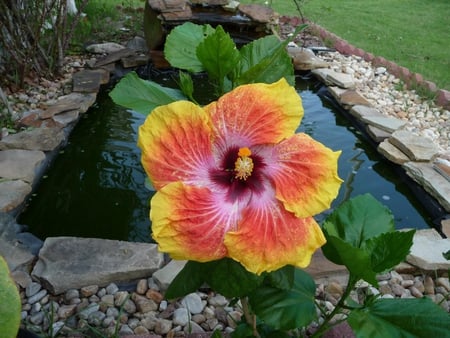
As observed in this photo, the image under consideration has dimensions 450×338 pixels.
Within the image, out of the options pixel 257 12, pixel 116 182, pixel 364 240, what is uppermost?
pixel 364 240

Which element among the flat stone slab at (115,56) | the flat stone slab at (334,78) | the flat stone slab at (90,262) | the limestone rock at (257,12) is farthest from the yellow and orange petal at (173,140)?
the limestone rock at (257,12)

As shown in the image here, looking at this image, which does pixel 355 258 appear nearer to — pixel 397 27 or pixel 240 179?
pixel 240 179

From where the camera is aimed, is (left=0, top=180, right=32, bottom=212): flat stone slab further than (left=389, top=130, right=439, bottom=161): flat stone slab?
No

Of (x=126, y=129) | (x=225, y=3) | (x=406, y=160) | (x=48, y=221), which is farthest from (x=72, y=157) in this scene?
(x=225, y=3)

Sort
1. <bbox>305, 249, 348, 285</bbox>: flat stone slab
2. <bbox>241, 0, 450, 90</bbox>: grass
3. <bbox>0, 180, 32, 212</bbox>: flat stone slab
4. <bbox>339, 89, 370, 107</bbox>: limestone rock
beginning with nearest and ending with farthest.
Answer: <bbox>305, 249, 348, 285</bbox>: flat stone slab
<bbox>0, 180, 32, 212</bbox>: flat stone slab
<bbox>339, 89, 370, 107</bbox>: limestone rock
<bbox>241, 0, 450, 90</bbox>: grass

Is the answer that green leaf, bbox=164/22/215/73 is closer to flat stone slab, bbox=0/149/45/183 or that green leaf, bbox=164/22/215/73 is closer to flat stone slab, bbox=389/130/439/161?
flat stone slab, bbox=0/149/45/183

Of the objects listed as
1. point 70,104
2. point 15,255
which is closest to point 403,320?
point 15,255

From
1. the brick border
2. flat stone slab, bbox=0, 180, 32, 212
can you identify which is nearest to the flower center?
flat stone slab, bbox=0, 180, 32, 212

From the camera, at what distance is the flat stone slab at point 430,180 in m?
2.83

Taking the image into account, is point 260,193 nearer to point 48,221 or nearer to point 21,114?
point 48,221

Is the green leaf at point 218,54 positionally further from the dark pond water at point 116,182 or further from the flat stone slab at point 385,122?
the flat stone slab at point 385,122

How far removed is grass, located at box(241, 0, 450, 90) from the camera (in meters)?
5.51

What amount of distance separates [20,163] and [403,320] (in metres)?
2.73

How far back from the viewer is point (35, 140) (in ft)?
10.9
